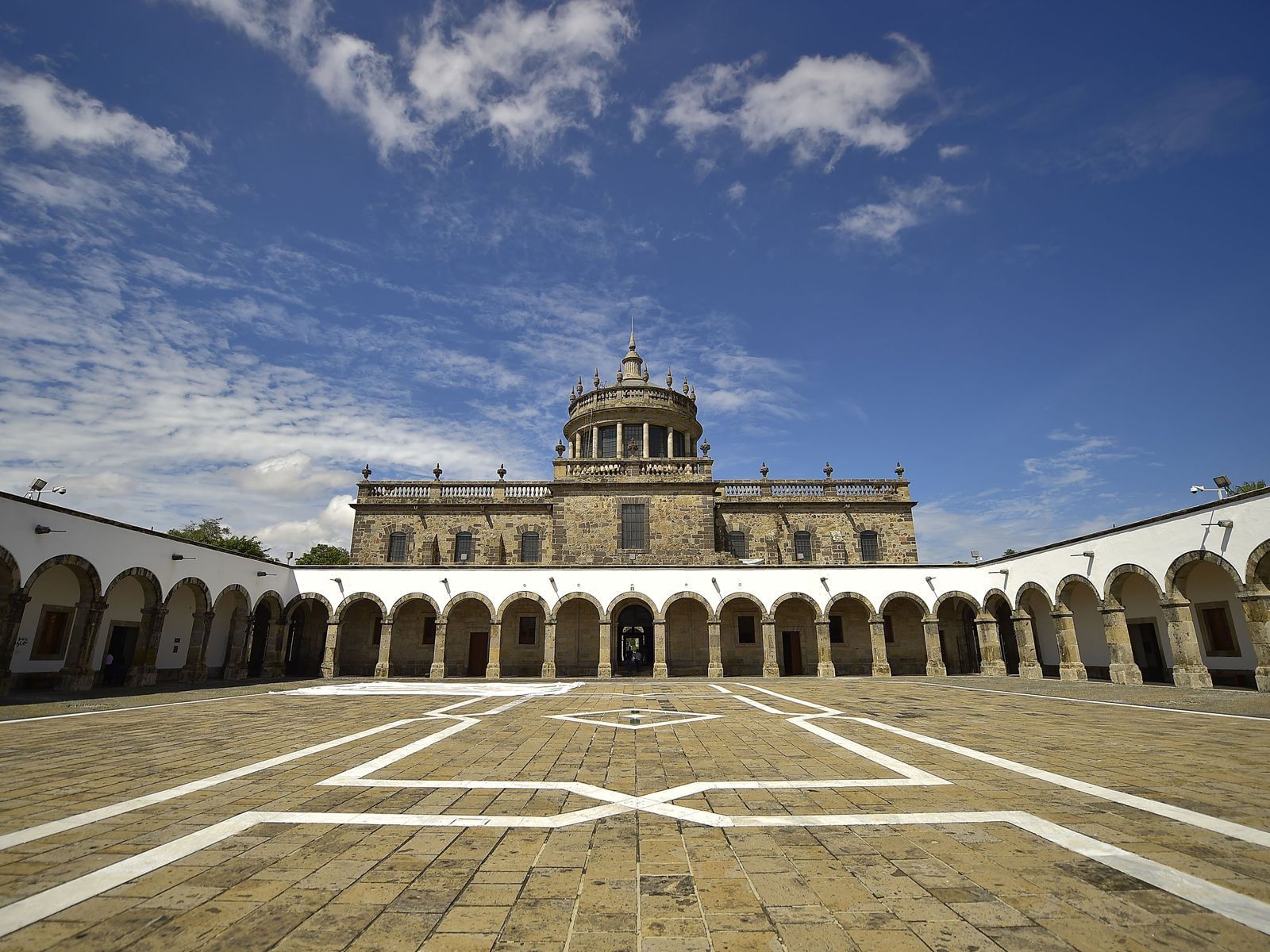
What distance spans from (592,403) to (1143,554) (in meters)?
25.8

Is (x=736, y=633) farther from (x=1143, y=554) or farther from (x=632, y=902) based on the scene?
(x=632, y=902)

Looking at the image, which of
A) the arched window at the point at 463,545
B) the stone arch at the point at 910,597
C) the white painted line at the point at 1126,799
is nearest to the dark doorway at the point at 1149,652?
the stone arch at the point at 910,597

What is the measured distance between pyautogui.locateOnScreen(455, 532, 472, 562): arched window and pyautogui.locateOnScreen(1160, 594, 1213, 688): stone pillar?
84.4 ft

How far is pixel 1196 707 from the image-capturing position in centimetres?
1166

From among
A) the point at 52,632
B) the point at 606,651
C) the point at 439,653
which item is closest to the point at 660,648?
the point at 606,651

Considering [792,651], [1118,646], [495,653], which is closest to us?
[1118,646]

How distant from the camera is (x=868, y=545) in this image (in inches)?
1140

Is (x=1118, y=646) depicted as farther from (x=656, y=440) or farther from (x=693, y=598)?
(x=656, y=440)

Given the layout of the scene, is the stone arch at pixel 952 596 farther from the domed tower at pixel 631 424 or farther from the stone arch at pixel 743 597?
the domed tower at pixel 631 424

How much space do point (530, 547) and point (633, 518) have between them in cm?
538

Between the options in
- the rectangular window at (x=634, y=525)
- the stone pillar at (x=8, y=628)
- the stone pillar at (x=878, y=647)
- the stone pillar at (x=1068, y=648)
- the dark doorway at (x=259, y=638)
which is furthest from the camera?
the rectangular window at (x=634, y=525)

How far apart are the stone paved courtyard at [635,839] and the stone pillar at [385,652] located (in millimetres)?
15043

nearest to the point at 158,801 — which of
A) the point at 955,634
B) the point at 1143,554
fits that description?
the point at 1143,554

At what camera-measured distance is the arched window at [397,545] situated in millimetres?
28984
